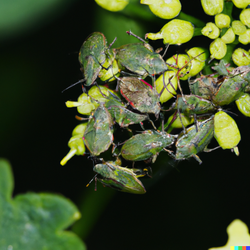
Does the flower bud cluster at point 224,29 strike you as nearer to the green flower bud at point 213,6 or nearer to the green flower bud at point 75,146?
the green flower bud at point 213,6

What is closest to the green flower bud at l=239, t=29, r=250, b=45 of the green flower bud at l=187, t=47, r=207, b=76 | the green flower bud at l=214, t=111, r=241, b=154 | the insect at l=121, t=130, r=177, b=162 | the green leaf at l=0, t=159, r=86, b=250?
the green flower bud at l=187, t=47, r=207, b=76

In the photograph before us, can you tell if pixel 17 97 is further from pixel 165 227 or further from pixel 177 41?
pixel 165 227

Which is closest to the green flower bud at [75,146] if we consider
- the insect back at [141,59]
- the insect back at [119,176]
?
the insect back at [119,176]

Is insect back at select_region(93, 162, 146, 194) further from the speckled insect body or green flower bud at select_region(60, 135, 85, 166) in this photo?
the speckled insect body

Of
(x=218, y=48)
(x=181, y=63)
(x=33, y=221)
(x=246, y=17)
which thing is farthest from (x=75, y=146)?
(x=246, y=17)

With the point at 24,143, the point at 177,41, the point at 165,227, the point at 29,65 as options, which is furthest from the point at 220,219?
the point at 29,65

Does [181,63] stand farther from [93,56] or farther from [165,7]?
[93,56]
